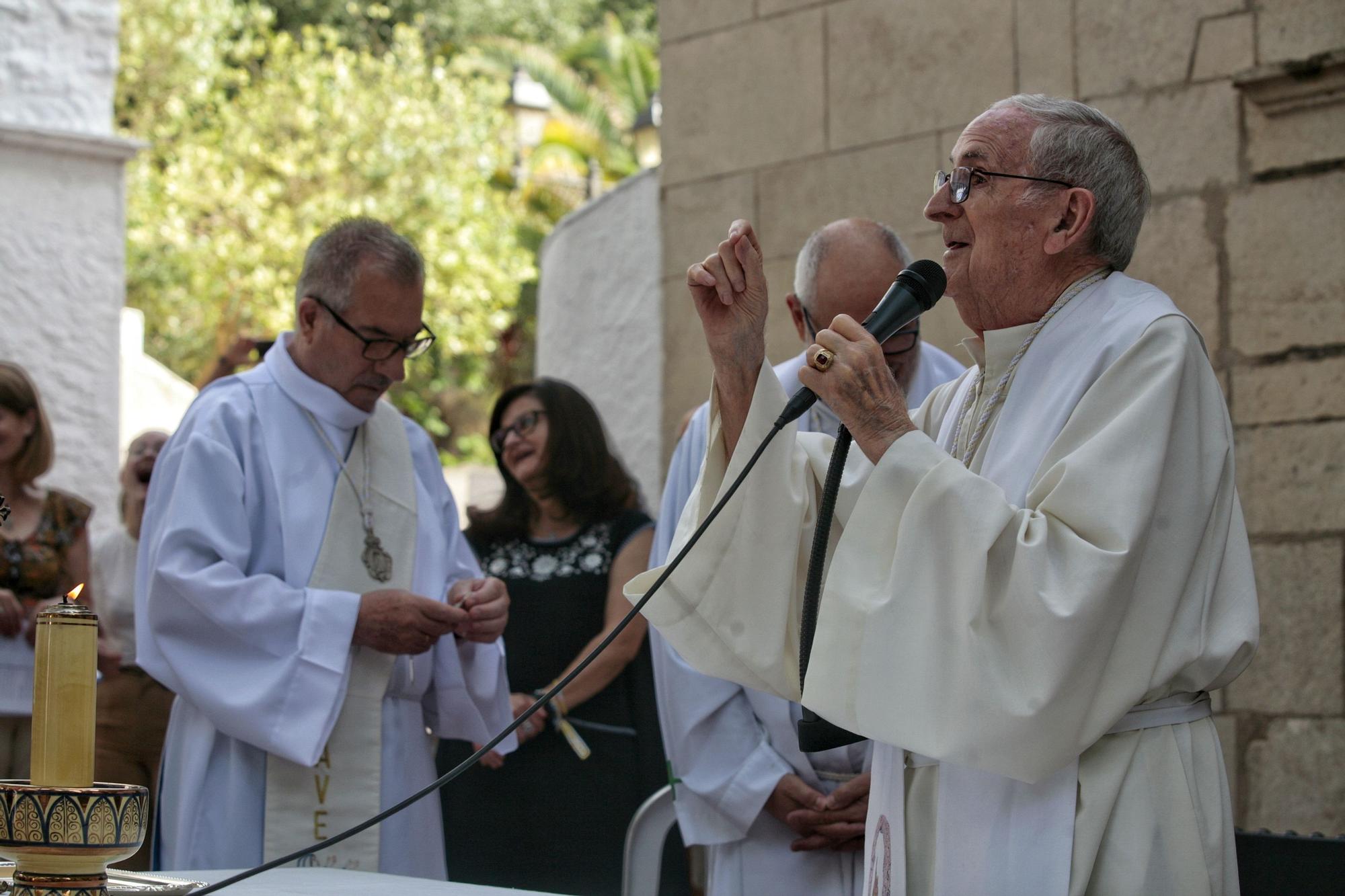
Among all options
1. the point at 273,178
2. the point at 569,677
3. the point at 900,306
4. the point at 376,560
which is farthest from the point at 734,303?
the point at 273,178

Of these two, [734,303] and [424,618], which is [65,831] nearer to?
[734,303]

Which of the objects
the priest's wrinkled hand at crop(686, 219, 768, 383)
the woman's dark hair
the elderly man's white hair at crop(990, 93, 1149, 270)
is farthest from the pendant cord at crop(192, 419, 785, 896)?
the woman's dark hair

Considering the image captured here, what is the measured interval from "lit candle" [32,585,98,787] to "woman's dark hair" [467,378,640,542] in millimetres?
2991

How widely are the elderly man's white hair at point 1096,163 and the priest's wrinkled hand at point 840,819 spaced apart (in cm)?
129

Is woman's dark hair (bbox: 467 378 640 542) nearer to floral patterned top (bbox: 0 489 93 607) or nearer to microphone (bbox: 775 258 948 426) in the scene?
floral patterned top (bbox: 0 489 93 607)

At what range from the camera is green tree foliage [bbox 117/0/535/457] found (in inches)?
798

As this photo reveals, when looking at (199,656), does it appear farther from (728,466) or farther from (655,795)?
(728,466)

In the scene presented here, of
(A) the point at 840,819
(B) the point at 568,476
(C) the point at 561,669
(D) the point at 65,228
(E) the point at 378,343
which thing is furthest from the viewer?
(D) the point at 65,228

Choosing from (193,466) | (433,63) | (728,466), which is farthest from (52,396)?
(433,63)

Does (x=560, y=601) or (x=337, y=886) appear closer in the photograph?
(x=337, y=886)

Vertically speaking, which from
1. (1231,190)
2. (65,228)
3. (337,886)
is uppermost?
(65,228)

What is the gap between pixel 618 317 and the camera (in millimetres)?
7684

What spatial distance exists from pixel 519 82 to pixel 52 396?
4522 mm

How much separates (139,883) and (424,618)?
121 centimetres
